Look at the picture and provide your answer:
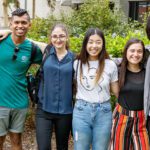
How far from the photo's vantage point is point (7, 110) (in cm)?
454

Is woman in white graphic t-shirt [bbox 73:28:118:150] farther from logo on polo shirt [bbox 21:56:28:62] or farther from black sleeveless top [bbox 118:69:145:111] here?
logo on polo shirt [bbox 21:56:28:62]

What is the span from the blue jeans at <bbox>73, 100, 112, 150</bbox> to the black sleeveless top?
21 centimetres

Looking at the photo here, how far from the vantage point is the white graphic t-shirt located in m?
4.21

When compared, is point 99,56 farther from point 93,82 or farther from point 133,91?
point 133,91

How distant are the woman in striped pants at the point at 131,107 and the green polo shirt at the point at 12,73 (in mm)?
1130

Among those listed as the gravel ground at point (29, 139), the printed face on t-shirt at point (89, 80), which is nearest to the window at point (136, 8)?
the gravel ground at point (29, 139)

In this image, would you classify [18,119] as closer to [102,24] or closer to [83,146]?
[83,146]

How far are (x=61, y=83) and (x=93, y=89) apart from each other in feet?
1.21

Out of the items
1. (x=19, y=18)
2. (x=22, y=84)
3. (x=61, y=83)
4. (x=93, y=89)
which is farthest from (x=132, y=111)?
(x=19, y=18)

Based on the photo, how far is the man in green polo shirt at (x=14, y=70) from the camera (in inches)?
177

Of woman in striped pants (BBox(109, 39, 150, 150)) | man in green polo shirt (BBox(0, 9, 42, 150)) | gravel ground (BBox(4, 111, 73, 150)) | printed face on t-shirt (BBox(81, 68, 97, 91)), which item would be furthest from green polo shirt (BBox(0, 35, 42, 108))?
gravel ground (BBox(4, 111, 73, 150))

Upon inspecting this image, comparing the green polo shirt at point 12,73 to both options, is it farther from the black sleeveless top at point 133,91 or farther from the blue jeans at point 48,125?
the black sleeveless top at point 133,91

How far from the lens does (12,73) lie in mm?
4516

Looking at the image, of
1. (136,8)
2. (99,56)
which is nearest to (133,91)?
(99,56)
